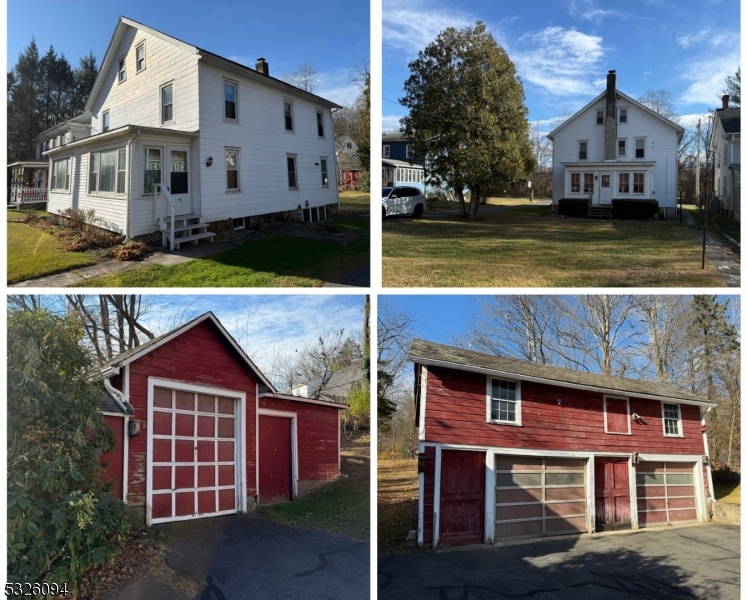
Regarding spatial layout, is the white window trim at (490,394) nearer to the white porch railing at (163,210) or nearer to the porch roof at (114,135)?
the white porch railing at (163,210)

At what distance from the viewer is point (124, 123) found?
464 centimetres

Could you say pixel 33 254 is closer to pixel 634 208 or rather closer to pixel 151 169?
pixel 151 169

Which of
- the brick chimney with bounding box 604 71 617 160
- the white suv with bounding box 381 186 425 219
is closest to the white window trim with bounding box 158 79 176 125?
the white suv with bounding box 381 186 425 219

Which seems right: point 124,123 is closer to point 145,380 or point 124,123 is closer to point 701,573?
point 145,380

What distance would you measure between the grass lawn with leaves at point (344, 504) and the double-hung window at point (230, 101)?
10.4 ft

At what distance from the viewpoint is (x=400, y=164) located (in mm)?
4727

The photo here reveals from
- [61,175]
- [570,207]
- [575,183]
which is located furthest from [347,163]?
[575,183]

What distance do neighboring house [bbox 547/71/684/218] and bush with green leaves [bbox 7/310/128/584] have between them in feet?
15.8

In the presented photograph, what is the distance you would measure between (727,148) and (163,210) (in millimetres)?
6504

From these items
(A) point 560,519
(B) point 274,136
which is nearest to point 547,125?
(B) point 274,136

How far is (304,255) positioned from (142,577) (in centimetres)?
248

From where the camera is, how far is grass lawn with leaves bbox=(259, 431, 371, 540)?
13.1ft

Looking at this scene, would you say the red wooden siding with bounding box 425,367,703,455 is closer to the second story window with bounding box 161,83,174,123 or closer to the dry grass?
the dry grass

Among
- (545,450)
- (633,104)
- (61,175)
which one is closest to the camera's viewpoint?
(545,450)
